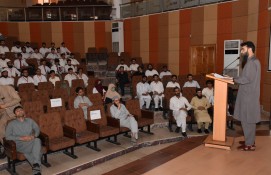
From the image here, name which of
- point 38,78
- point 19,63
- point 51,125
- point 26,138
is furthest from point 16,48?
point 26,138

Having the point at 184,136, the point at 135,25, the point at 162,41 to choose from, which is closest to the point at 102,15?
the point at 135,25

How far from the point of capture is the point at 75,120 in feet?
17.4

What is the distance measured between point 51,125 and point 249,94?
3.33m

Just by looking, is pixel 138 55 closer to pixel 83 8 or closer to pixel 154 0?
pixel 154 0

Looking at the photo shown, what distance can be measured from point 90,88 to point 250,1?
17.3 ft

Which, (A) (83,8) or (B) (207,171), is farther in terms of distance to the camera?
(A) (83,8)

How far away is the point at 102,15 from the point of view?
12734 millimetres

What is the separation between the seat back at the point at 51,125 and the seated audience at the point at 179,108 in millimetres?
2630

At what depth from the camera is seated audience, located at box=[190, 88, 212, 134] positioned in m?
6.25

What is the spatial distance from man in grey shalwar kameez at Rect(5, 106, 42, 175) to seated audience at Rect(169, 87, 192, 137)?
3.12 m

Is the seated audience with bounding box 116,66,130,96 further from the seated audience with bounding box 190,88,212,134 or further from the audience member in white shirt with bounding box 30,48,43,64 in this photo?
the audience member in white shirt with bounding box 30,48,43,64

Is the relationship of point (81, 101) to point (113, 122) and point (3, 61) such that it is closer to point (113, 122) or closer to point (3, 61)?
point (113, 122)

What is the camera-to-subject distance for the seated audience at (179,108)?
243 inches

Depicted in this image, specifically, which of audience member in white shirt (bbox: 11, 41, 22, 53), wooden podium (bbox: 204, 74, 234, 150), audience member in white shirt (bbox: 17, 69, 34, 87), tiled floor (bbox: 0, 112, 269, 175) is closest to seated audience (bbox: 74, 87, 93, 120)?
tiled floor (bbox: 0, 112, 269, 175)
